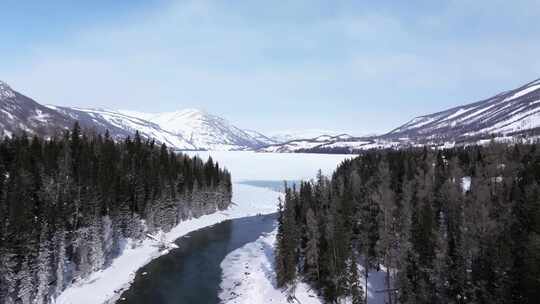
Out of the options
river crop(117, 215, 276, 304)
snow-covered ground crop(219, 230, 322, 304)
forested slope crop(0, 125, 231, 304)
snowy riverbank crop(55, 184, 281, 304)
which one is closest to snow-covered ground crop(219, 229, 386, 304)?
snow-covered ground crop(219, 230, 322, 304)

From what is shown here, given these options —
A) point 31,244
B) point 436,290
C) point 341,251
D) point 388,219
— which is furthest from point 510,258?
point 31,244

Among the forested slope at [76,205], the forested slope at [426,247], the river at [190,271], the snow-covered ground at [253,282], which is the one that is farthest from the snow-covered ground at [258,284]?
the forested slope at [76,205]

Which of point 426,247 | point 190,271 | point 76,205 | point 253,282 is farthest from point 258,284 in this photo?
point 76,205

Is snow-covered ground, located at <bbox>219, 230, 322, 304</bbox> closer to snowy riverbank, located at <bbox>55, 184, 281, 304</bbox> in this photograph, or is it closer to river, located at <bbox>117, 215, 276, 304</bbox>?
river, located at <bbox>117, 215, 276, 304</bbox>

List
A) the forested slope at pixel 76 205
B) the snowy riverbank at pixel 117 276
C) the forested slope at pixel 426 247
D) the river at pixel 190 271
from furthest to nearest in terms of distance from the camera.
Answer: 1. the river at pixel 190 271
2. the snowy riverbank at pixel 117 276
3. the forested slope at pixel 76 205
4. the forested slope at pixel 426 247

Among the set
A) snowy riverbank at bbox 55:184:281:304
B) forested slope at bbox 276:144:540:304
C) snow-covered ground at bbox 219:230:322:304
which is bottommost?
snow-covered ground at bbox 219:230:322:304

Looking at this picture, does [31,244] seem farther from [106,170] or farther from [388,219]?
[388,219]

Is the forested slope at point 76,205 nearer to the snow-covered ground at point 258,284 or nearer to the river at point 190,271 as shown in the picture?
the river at point 190,271

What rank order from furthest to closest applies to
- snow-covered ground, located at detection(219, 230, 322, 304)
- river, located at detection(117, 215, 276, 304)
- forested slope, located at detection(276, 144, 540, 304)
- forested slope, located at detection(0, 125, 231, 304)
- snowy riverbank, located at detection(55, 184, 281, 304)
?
snow-covered ground, located at detection(219, 230, 322, 304) → river, located at detection(117, 215, 276, 304) → snowy riverbank, located at detection(55, 184, 281, 304) → forested slope, located at detection(0, 125, 231, 304) → forested slope, located at detection(276, 144, 540, 304)
